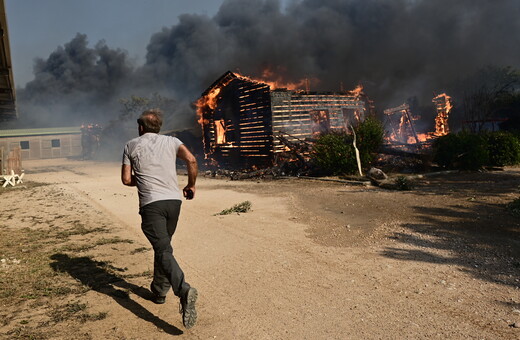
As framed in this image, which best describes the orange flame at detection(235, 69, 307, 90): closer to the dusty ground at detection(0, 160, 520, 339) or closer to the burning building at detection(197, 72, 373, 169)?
the burning building at detection(197, 72, 373, 169)

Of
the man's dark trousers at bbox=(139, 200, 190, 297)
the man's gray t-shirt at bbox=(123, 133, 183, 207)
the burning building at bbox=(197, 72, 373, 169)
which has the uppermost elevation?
the burning building at bbox=(197, 72, 373, 169)

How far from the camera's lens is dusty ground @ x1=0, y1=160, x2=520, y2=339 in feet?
10.8

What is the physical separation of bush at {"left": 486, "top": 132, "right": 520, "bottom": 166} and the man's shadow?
15.9m

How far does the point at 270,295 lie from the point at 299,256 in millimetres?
1367

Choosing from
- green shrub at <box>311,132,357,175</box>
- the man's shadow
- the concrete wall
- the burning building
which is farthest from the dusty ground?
the concrete wall

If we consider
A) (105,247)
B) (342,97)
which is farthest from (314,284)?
(342,97)

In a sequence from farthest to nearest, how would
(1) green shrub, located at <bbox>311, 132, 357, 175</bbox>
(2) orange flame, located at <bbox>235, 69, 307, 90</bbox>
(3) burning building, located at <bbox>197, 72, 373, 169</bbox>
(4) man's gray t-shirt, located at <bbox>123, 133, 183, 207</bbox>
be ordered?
(2) orange flame, located at <bbox>235, 69, 307, 90</bbox>
(3) burning building, located at <bbox>197, 72, 373, 169</bbox>
(1) green shrub, located at <bbox>311, 132, 357, 175</bbox>
(4) man's gray t-shirt, located at <bbox>123, 133, 183, 207</bbox>

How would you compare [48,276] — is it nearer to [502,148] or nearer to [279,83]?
[502,148]

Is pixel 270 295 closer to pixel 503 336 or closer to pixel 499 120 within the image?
pixel 503 336

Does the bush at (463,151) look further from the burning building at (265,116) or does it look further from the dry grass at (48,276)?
the dry grass at (48,276)

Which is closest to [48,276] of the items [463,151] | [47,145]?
[463,151]

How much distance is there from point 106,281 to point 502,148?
54.4 ft

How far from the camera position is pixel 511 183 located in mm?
11156

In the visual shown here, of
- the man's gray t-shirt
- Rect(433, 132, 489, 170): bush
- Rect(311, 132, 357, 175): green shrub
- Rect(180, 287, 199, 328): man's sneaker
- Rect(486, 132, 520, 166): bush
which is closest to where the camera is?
Rect(180, 287, 199, 328): man's sneaker
